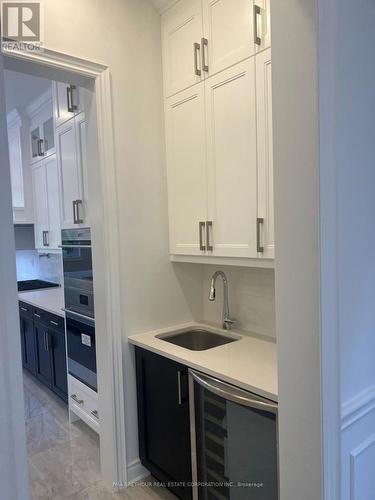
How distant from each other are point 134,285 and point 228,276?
0.61 metres

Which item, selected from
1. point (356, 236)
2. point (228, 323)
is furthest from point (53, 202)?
point (356, 236)

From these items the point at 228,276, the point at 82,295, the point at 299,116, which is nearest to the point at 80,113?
the point at 82,295

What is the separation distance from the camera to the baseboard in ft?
7.25

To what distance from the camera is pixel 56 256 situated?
4.33 m

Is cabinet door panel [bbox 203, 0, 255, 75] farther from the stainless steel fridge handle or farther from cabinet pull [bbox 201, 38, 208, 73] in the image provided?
the stainless steel fridge handle

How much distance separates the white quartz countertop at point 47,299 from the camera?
10.4 ft

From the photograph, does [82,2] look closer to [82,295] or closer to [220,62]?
[220,62]

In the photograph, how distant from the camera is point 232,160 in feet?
6.29

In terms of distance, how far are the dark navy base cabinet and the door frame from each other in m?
0.99

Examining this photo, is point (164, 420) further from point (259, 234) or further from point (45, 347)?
point (45, 347)

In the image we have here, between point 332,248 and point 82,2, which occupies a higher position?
point 82,2

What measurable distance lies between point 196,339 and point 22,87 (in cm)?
275

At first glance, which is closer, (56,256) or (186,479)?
(186,479)

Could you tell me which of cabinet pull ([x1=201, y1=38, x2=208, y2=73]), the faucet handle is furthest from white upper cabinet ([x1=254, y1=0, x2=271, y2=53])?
the faucet handle
